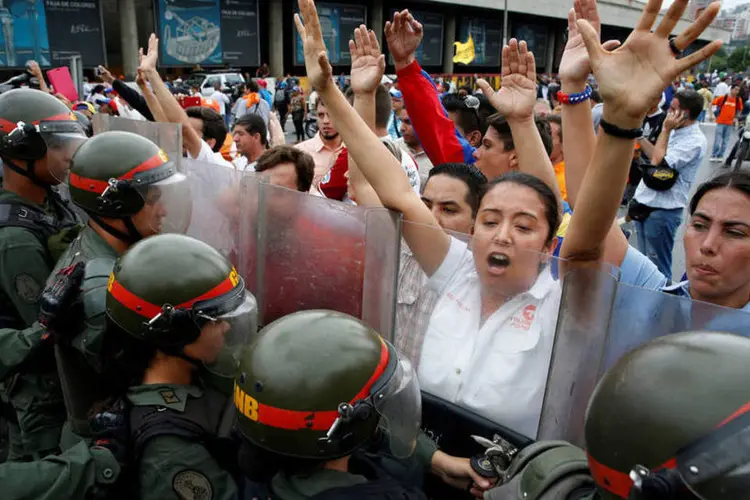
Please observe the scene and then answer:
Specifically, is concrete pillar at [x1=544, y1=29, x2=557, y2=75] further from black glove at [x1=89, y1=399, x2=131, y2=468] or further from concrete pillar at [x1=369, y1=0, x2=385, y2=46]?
black glove at [x1=89, y1=399, x2=131, y2=468]

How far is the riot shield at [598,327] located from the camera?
1.42m

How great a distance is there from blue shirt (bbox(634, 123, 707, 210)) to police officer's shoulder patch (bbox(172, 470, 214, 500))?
5.00 m

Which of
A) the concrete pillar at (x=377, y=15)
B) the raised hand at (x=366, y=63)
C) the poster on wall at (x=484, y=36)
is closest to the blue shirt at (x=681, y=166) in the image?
the raised hand at (x=366, y=63)

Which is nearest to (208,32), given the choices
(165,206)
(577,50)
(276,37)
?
(276,37)

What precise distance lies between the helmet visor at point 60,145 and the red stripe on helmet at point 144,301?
1496 millimetres

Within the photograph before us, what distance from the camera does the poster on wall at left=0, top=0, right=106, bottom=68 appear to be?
24938 millimetres

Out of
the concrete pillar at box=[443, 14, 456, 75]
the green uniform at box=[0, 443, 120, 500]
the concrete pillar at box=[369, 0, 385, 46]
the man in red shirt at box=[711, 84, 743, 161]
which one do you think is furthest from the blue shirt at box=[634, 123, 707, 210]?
the concrete pillar at box=[443, 14, 456, 75]

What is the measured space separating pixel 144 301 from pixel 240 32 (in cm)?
3526

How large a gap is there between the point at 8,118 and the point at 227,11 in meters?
33.4

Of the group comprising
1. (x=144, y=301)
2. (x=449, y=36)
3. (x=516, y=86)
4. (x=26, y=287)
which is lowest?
(x=26, y=287)

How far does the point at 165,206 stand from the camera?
8.91 feet

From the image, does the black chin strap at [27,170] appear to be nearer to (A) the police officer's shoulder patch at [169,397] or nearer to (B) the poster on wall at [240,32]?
(A) the police officer's shoulder patch at [169,397]

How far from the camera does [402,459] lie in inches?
64.7

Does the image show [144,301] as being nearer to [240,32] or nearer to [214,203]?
[214,203]
